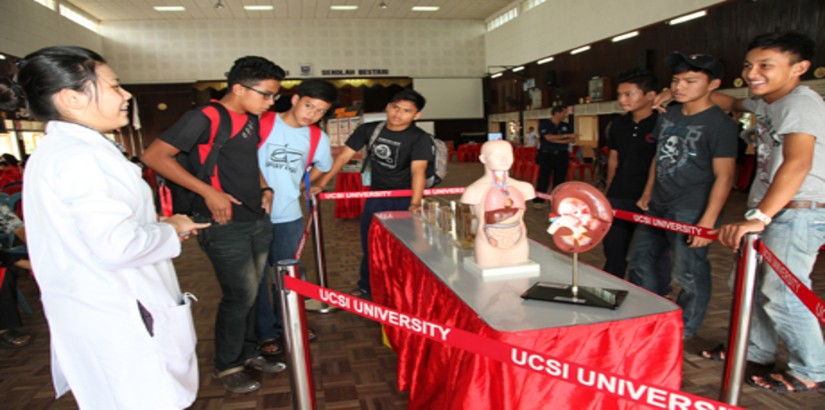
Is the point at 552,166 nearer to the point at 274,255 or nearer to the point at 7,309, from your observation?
the point at 274,255

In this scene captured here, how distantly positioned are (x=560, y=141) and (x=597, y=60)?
753 cm

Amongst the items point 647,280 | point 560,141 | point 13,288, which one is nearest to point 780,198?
point 647,280

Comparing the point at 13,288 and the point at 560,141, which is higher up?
the point at 560,141

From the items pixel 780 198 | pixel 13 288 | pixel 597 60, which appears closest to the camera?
pixel 780 198

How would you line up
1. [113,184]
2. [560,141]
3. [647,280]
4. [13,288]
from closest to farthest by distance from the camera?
[113,184] → [647,280] → [13,288] → [560,141]

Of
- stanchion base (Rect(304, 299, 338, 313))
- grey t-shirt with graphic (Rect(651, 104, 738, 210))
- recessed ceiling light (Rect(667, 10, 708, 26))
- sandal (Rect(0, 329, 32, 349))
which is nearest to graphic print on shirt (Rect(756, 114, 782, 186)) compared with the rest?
grey t-shirt with graphic (Rect(651, 104, 738, 210))

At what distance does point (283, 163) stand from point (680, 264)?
2133 mm

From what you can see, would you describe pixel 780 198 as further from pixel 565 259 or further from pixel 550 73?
pixel 550 73

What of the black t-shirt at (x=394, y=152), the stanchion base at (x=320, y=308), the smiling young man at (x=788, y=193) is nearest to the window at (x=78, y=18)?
the black t-shirt at (x=394, y=152)

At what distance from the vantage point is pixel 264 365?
2.55 meters

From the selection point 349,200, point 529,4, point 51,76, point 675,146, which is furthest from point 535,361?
point 529,4

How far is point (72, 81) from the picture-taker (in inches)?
46.9

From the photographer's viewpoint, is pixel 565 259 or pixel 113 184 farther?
pixel 565 259

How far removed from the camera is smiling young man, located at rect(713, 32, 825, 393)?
190cm
